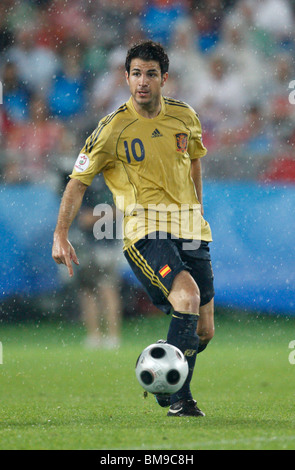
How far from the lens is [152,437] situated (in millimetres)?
3564

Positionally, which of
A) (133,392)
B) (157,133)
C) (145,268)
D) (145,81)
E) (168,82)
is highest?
(168,82)

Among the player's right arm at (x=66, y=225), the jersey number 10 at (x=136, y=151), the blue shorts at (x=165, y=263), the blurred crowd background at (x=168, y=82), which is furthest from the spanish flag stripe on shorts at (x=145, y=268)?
the blurred crowd background at (x=168, y=82)

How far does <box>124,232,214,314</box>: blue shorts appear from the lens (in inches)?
173

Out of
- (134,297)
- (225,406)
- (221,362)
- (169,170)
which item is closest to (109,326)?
(134,297)

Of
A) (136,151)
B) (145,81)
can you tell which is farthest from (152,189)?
(145,81)

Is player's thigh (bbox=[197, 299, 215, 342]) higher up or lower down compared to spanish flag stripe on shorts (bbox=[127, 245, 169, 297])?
lower down

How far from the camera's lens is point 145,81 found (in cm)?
471

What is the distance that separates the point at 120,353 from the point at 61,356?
64 cm

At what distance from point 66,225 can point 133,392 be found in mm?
1978

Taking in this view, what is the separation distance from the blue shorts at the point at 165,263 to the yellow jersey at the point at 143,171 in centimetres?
6

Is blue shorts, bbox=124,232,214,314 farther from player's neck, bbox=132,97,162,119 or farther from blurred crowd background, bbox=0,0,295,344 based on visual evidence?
blurred crowd background, bbox=0,0,295,344

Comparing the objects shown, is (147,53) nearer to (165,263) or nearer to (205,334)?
(165,263)

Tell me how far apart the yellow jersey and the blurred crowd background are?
519 cm

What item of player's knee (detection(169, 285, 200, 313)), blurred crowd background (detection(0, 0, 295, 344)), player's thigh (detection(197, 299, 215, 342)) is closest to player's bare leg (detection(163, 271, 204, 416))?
player's knee (detection(169, 285, 200, 313))
